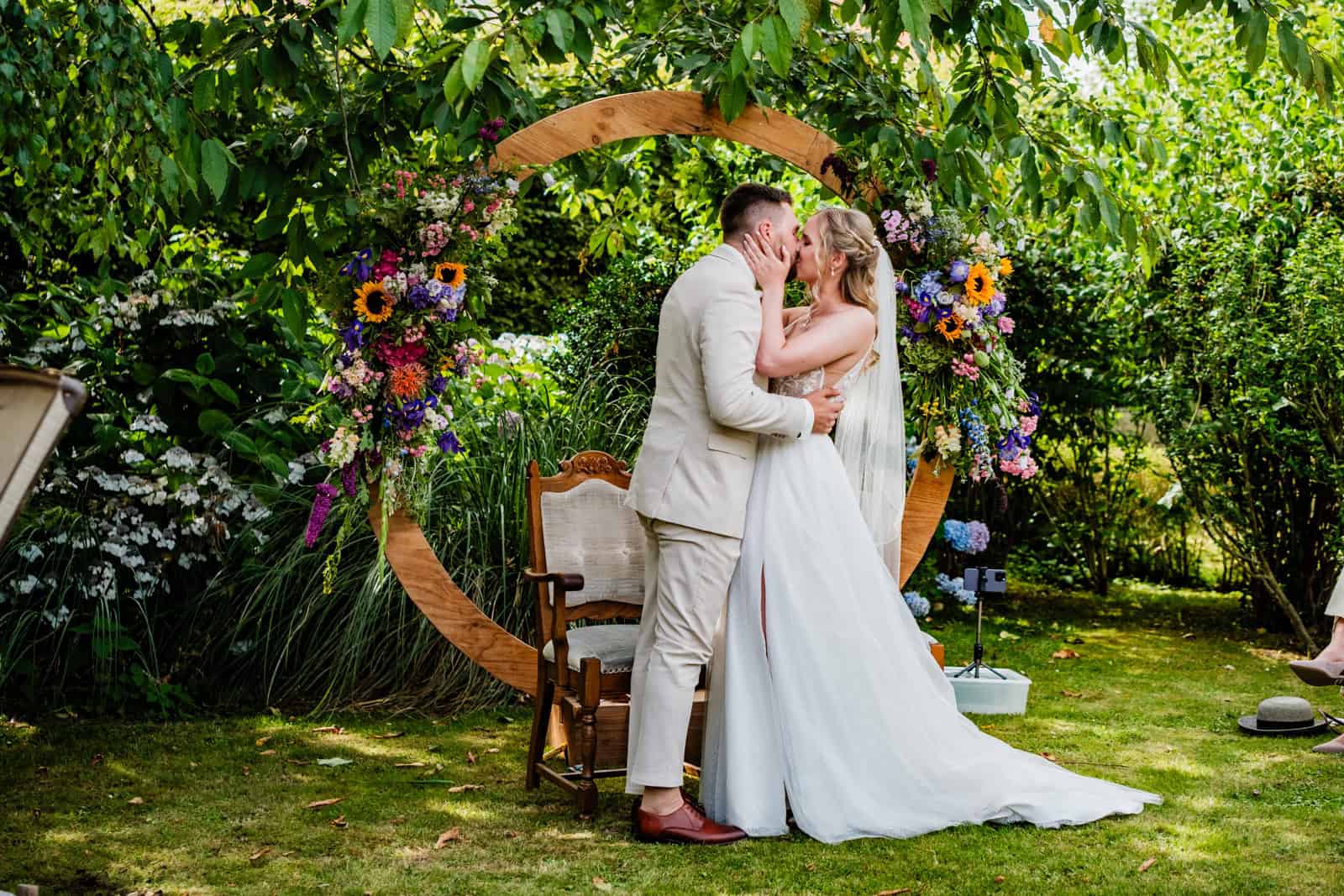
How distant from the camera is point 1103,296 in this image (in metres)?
7.54

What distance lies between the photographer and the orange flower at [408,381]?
427 cm

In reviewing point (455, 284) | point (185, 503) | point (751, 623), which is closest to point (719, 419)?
point (751, 623)

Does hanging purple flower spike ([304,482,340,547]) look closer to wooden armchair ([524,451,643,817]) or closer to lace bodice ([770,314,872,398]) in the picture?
wooden armchair ([524,451,643,817])

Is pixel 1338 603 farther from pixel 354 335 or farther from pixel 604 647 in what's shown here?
pixel 354 335

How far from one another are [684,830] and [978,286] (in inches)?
89.0

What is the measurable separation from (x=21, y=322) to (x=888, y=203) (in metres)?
3.72

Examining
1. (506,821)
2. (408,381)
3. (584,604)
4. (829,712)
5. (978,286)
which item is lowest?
Answer: (506,821)

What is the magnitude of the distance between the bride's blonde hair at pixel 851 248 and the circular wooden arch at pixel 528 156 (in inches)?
24.3

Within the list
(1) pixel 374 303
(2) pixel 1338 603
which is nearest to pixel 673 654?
(1) pixel 374 303

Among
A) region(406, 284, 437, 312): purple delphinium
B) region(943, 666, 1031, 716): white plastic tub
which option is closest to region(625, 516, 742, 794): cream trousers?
region(406, 284, 437, 312): purple delphinium

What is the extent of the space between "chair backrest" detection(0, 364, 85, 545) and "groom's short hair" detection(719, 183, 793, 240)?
2471mm

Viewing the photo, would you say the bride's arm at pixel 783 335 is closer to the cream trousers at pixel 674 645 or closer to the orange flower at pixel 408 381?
the cream trousers at pixel 674 645

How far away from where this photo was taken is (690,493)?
3.77 metres

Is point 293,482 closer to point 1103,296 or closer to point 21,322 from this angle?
point 21,322
